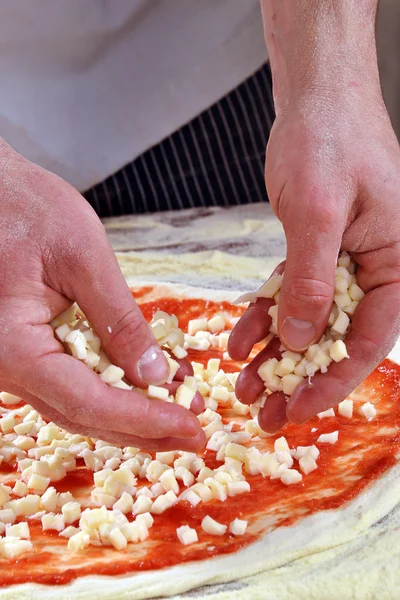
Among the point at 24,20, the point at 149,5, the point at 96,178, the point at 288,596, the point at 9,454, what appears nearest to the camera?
the point at 288,596

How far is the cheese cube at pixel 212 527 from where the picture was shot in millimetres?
1214

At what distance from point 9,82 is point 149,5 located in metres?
0.48

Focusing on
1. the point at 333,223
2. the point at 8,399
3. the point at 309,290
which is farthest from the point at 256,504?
the point at 8,399

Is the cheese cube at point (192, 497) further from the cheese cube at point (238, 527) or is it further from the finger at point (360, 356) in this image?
the finger at point (360, 356)

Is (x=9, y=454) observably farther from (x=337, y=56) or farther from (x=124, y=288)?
(x=337, y=56)

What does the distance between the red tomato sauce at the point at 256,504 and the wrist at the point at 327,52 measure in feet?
2.03

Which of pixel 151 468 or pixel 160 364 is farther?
pixel 151 468

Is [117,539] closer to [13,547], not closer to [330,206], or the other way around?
[13,547]

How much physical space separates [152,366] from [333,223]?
37cm

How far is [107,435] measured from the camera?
1.25 meters

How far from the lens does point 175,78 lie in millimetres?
2438

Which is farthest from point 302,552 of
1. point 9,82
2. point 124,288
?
point 9,82

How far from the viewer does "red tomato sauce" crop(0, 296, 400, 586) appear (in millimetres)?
1160

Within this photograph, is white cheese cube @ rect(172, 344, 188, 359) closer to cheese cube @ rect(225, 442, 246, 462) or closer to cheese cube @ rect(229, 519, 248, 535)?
cheese cube @ rect(225, 442, 246, 462)
